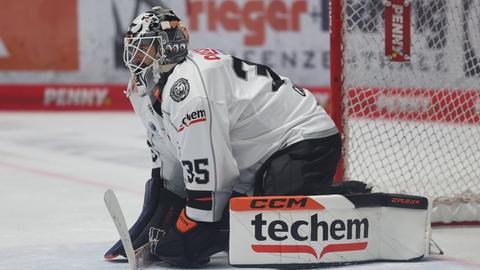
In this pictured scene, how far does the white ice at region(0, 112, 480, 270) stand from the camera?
311 cm

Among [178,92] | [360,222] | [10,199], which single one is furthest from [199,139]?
[10,199]

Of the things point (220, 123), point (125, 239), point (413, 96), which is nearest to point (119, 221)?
point (125, 239)

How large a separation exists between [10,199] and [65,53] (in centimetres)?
397

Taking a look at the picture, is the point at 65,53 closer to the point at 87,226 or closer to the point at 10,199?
the point at 10,199

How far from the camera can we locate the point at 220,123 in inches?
111

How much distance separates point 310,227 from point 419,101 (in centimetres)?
144

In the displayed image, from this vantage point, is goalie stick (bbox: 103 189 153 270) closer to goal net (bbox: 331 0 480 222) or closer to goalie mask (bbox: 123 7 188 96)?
goalie mask (bbox: 123 7 188 96)

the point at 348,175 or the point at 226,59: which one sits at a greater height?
the point at 226,59

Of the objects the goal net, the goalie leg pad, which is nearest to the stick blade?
the goalie leg pad

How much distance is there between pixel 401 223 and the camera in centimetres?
294

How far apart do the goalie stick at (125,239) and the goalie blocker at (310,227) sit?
0.92ft

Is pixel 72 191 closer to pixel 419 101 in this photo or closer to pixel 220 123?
pixel 419 101

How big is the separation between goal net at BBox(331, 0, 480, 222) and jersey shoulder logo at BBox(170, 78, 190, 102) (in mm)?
947

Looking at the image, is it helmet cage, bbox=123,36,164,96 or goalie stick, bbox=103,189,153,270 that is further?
helmet cage, bbox=123,36,164,96
